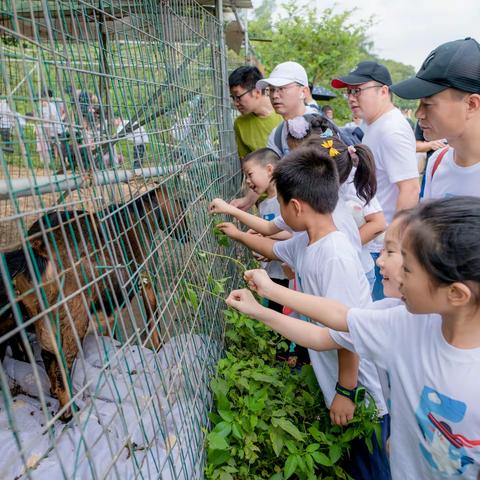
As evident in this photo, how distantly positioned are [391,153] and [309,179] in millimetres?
1063

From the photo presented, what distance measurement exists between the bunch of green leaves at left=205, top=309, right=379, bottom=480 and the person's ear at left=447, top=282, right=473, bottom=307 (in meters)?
0.89

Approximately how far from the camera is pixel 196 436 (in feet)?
6.13

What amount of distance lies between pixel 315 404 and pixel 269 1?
52.1 m

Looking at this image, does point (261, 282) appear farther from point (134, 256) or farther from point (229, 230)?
point (229, 230)

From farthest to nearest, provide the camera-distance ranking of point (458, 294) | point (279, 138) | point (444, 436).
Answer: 1. point (279, 138)
2. point (444, 436)
3. point (458, 294)

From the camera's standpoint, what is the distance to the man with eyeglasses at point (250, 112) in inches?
144

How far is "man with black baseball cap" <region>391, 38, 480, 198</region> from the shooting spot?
190cm

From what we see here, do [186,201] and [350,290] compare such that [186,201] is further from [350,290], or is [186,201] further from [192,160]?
[350,290]

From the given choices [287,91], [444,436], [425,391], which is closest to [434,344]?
[425,391]

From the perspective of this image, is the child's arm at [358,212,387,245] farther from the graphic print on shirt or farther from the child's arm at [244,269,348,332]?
the graphic print on shirt

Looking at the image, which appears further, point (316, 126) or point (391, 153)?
point (316, 126)

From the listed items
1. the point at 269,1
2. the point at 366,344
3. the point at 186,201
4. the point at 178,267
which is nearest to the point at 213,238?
the point at 186,201

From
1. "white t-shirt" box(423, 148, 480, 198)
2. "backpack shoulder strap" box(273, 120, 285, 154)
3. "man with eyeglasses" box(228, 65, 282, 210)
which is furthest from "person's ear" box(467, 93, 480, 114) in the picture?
"man with eyeglasses" box(228, 65, 282, 210)

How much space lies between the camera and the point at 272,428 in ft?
6.40
